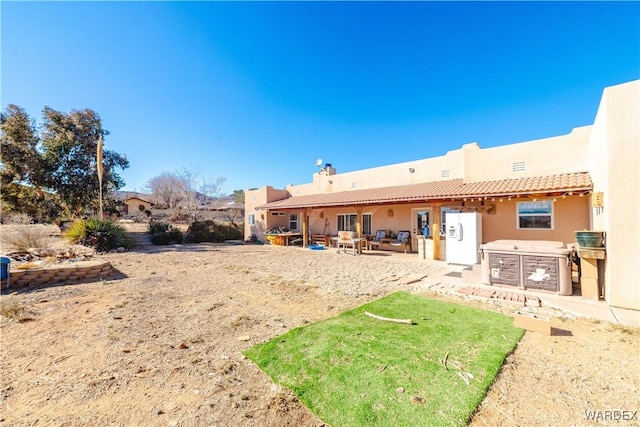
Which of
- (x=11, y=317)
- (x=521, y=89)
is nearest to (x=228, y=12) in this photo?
(x=11, y=317)

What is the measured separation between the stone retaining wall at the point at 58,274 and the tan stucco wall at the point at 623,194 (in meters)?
12.4

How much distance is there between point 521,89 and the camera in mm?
15961

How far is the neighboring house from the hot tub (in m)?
45.6

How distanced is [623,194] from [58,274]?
42.9 ft

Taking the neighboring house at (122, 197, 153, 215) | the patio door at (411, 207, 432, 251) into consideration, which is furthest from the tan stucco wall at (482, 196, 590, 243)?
the neighboring house at (122, 197, 153, 215)

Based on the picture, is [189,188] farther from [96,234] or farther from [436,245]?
[436,245]

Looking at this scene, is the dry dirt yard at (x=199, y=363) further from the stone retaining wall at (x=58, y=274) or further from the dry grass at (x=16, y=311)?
the stone retaining wall at (x=58, y=274)

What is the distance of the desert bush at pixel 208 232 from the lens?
19.5 m

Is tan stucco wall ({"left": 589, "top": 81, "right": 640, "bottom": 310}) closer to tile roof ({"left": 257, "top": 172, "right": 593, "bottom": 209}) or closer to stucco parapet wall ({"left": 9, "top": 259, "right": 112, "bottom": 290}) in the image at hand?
tile roof ({"left": 257, "top": 172, "right": 593, "bottom": 209})

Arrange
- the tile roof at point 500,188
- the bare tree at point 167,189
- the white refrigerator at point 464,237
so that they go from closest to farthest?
the tile roof at point 500,188 < the white refrigerator at point 464,237 < the bare tree at point 167,189

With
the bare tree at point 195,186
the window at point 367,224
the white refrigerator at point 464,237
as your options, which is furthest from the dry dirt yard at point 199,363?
the bare tree at point 195,186

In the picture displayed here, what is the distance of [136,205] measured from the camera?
4122cm

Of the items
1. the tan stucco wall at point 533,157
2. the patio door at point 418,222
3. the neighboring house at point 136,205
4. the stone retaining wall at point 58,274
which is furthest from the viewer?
the neighboring house at point 136,205

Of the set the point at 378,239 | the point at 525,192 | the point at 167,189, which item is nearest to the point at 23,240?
the point at 378,239
